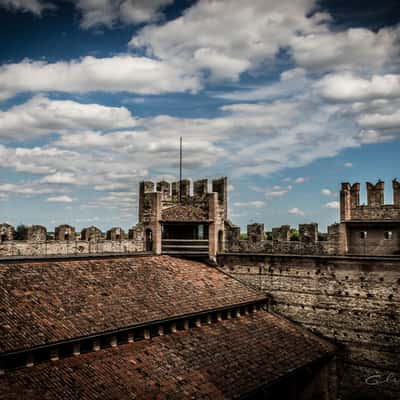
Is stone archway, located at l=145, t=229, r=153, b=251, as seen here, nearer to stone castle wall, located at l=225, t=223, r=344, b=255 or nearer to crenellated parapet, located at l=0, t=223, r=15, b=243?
stone castle wall, located at l=225, t=223, r=344, b=255

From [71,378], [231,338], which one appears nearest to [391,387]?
[231,338]

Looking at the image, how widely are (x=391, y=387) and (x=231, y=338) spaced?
718 centimetres

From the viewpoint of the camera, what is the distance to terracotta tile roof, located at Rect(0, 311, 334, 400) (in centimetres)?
1203

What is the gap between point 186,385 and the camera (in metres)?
13.9

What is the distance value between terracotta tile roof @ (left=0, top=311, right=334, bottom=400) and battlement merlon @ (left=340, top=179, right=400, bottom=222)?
7749 mm

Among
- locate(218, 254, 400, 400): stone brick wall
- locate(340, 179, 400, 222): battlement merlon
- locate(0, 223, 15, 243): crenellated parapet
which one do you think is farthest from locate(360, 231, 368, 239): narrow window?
locate(0, 223, 15, 243): crenellated parapet

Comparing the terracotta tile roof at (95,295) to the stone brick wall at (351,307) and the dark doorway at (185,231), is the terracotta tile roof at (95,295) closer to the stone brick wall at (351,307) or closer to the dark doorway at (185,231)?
the stone brick wall at (351,307)

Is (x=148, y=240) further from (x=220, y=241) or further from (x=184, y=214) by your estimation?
(x=220, y=241)

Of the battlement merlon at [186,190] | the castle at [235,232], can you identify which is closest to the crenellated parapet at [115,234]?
the castle at [235,232]

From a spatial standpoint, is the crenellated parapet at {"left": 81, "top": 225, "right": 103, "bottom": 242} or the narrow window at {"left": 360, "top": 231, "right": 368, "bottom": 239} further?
the narrow window at {"left": 360, "top": 231, "right": 368, "bottom": 239}

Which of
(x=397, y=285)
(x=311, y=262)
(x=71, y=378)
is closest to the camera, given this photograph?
(x=71, y=378)

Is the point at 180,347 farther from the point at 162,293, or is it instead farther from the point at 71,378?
the point at 71,378

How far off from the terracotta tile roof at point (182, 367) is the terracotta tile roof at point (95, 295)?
85 centimetres

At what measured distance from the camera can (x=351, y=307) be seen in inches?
791
